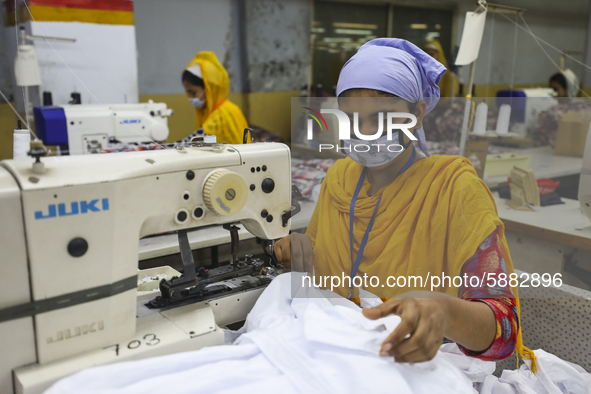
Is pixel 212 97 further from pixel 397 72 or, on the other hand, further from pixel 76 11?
pixel 397 72

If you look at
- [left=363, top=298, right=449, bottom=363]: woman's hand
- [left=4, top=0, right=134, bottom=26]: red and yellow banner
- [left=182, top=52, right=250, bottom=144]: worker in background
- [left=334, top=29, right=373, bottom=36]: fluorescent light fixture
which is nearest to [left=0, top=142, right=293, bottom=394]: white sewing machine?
[left=363, top=298, right=449, bottom=363]: woman's hand

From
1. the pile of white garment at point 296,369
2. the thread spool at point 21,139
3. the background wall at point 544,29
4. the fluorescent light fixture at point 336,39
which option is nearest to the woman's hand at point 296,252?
the pile of white garment at point 296,369

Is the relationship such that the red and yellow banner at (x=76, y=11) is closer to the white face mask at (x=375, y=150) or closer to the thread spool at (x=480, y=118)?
the thread spool at (x=480, y=118)

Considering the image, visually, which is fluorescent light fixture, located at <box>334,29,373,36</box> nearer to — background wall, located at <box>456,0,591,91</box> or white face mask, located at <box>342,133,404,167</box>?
background wall, located at <box>456,0,591,91</box>

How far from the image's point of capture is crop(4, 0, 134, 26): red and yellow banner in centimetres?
415

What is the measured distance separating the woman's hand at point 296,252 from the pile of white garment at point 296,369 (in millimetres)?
343

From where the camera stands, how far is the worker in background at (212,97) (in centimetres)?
350

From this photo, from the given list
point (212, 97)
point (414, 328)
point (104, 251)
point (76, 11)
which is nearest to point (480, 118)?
point (414, 328)

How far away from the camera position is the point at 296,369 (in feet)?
3.09

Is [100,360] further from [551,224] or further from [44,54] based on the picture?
[44,54]

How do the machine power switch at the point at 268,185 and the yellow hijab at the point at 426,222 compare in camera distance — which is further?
the machine power switch at the point at 268,185

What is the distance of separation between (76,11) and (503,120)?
4.12m

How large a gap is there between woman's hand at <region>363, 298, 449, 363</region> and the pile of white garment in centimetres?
2

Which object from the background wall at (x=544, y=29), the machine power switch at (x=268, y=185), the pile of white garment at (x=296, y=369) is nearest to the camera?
the pile of white garment at (x=296, y=369)
